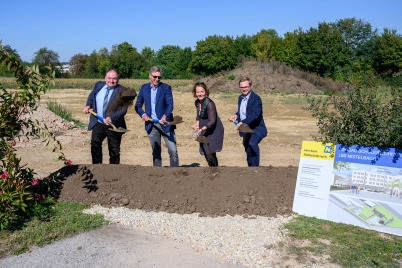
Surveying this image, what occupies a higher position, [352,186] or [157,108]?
[157,108]

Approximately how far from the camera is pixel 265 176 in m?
5.54

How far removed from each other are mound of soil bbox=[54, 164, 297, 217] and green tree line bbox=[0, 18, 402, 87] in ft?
77.2

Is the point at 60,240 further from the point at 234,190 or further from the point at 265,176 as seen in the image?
the point at 265,176

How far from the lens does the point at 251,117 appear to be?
5805mm

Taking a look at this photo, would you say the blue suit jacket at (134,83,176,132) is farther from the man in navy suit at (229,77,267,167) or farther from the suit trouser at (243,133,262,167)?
the suit trouser at (243,133,262,167)

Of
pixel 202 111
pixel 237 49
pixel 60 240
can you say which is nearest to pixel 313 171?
pixel 202 111

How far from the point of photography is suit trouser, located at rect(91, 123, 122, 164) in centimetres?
617

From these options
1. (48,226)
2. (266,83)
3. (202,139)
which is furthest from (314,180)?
(266,83)

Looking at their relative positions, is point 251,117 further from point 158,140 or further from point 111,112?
point 111,112

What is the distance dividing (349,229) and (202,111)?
2.74 m

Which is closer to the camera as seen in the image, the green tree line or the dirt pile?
the dirt pile

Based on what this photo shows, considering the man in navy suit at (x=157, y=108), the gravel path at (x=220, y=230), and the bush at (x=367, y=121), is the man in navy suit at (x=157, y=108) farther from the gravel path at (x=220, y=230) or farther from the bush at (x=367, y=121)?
the bush at (x=367, y=121)

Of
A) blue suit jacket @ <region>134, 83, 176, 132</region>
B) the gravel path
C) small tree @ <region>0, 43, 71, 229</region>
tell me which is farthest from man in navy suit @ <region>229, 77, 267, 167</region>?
small tree @ <region>0, 43, 71, 229</region>

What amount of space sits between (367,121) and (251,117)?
5.52ft
